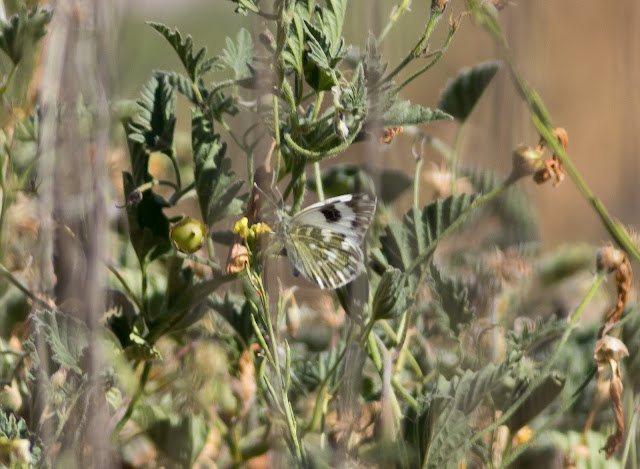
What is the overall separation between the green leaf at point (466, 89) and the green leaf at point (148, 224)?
23 centimetres

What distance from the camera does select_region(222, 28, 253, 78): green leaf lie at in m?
0.58

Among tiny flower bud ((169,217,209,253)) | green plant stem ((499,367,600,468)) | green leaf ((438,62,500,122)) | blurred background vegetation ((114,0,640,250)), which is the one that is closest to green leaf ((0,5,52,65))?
blurred background vegetation ((114,0,640,250))

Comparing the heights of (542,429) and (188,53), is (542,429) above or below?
below

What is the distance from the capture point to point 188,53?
21.5 inches

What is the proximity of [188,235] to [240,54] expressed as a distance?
0.13 metres

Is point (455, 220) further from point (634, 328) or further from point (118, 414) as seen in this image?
point (118, 414)

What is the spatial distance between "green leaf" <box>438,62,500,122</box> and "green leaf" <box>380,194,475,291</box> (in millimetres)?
129

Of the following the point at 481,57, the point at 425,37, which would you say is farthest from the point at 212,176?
the point at 481,57

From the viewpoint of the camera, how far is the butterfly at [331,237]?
1.68 feet

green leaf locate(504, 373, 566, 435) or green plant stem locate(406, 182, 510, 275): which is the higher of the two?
green plant stem locate(406, 182, 510, 275)

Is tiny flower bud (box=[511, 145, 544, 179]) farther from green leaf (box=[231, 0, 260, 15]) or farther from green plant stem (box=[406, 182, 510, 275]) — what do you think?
green leaf (box=[231, 0, 260, 15])

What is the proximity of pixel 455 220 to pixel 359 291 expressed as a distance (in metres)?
0.07

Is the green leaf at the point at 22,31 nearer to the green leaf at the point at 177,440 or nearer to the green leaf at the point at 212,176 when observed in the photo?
the green leaf at the point at 212,176

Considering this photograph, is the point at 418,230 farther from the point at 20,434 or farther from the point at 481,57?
the point at 481,57
